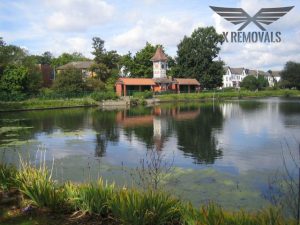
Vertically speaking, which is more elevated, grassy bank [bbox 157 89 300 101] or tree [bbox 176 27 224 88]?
tree [bbox 176 27 224 88]

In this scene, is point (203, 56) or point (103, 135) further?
point (203, 56)

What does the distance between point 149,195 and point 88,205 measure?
4.00ft

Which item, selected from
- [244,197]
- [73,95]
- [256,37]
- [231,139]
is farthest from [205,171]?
[73,95]

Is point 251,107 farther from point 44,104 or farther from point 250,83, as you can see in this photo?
point 250,83

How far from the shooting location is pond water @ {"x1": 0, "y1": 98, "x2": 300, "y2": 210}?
40.2 feet

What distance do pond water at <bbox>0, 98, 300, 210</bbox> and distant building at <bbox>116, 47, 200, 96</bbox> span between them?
1818 inches

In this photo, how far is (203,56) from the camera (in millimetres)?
90250

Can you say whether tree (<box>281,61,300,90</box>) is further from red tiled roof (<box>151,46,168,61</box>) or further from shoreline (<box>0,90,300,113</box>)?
red tiled roof (<box>151,46,168,61</box>)

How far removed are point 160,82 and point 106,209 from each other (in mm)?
77610

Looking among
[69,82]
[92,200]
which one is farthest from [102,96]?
[92,200]

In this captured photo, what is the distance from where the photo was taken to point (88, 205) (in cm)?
691

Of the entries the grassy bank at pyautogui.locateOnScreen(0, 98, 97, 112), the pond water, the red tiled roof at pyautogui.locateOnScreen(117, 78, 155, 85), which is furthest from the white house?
the pond water

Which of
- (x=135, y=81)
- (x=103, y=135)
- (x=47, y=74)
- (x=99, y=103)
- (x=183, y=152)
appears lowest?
(x=183, y=152)

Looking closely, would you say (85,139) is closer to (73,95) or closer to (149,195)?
(149,195)
